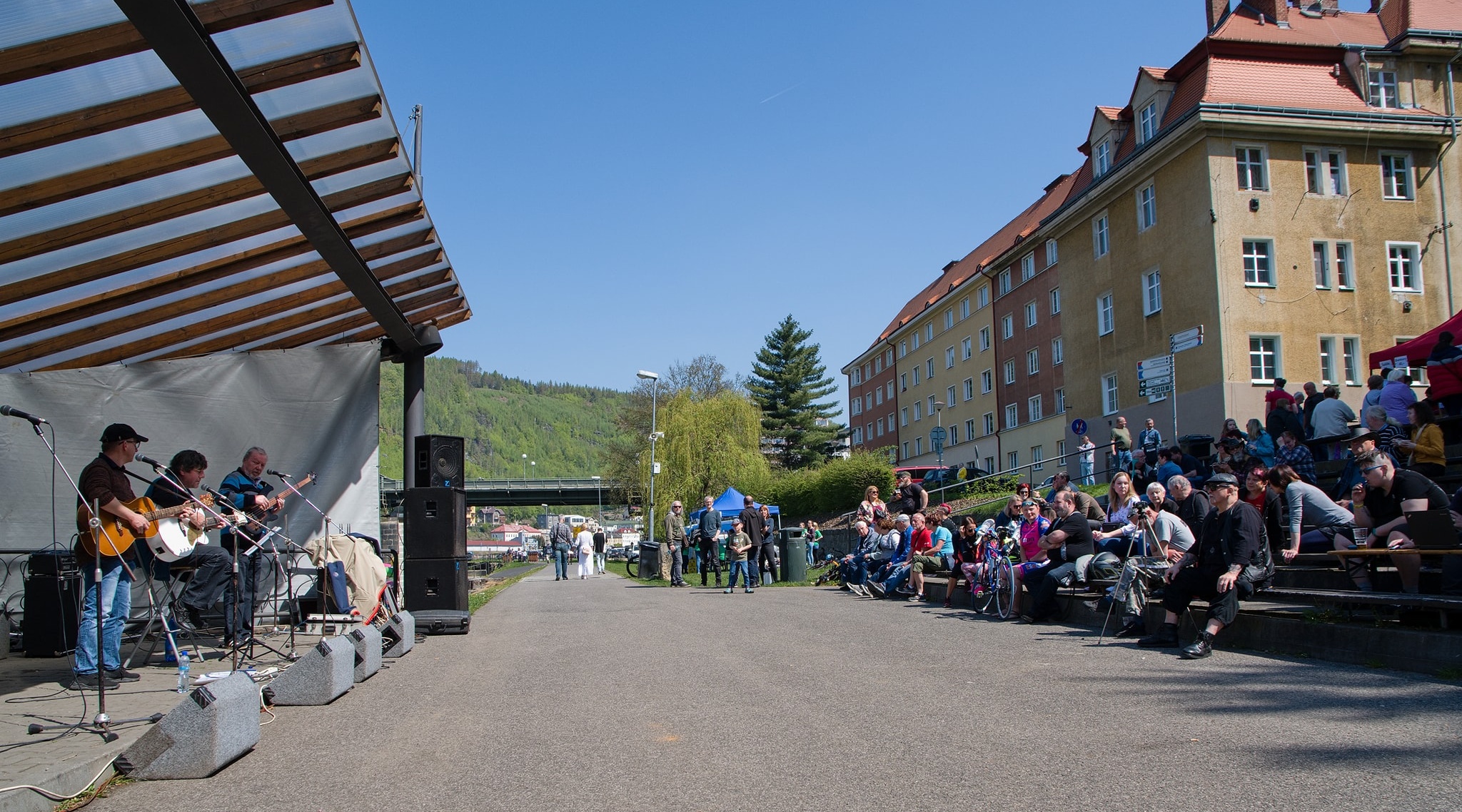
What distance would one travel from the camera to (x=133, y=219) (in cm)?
829

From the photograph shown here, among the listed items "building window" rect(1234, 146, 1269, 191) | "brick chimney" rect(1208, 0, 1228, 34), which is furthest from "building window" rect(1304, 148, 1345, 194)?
"brick chimney" rect(1208, 0, 1228, 34)

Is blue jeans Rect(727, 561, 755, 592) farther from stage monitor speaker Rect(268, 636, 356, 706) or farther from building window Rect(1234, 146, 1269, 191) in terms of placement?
building window Rect(1234, 146, 1269, 191)

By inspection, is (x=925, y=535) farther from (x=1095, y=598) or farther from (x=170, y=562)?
(x=170, y=562)

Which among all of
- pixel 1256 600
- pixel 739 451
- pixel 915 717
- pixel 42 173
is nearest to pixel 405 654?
pixel 42 173

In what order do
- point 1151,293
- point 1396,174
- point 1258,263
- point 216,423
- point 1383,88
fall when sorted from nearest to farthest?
1. point 216,423
2. point 1258,263
3. point 1396,174
4. point 1383,88
5. point 1151,293

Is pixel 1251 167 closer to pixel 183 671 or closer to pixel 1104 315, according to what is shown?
pixel 1104 315

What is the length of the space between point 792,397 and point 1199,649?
67.4 m

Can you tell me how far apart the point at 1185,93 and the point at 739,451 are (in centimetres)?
2788

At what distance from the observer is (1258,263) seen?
28875mm

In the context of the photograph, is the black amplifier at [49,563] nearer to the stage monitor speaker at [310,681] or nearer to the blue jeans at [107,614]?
the blue jeans at [107,614]

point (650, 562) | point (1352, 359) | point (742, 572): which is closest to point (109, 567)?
point (742, 572)

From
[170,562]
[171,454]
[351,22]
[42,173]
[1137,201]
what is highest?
[1137,201]

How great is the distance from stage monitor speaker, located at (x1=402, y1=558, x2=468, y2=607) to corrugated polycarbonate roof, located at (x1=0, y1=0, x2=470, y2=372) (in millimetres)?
3243

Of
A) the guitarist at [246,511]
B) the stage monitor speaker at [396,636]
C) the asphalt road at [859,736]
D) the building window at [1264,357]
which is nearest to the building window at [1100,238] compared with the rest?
the building window at [1264,357]
